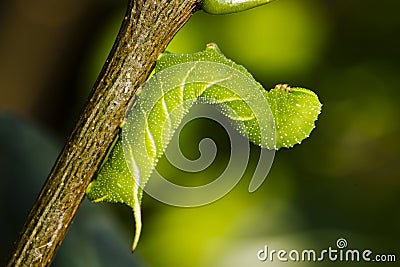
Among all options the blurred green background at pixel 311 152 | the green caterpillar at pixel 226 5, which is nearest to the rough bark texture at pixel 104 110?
the green caterpillar at pixel 226 5

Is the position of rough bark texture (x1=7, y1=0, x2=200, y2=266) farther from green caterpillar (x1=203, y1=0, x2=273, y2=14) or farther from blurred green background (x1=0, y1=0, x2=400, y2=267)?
blurred green background (x1=0, y1=0, x2=400, y2=267)

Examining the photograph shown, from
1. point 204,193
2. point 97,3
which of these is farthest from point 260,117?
point 97,3

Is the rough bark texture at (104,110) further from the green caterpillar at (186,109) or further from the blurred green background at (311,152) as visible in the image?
the blurred green background at (311,152)

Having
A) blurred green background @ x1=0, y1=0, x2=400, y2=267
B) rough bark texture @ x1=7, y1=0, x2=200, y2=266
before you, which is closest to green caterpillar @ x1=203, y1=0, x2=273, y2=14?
rough bark texture @ x1=7, y1=0, x2=200, y2=266

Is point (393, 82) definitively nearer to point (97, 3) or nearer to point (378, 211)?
point (378, 211)

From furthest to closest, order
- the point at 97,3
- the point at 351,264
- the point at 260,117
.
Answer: the point at 97,3, the point at 351,264, the point at 260,117

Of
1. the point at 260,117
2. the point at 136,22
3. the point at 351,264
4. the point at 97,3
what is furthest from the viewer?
the point at 97,3

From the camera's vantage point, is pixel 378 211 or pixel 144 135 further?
pixel 378 211
